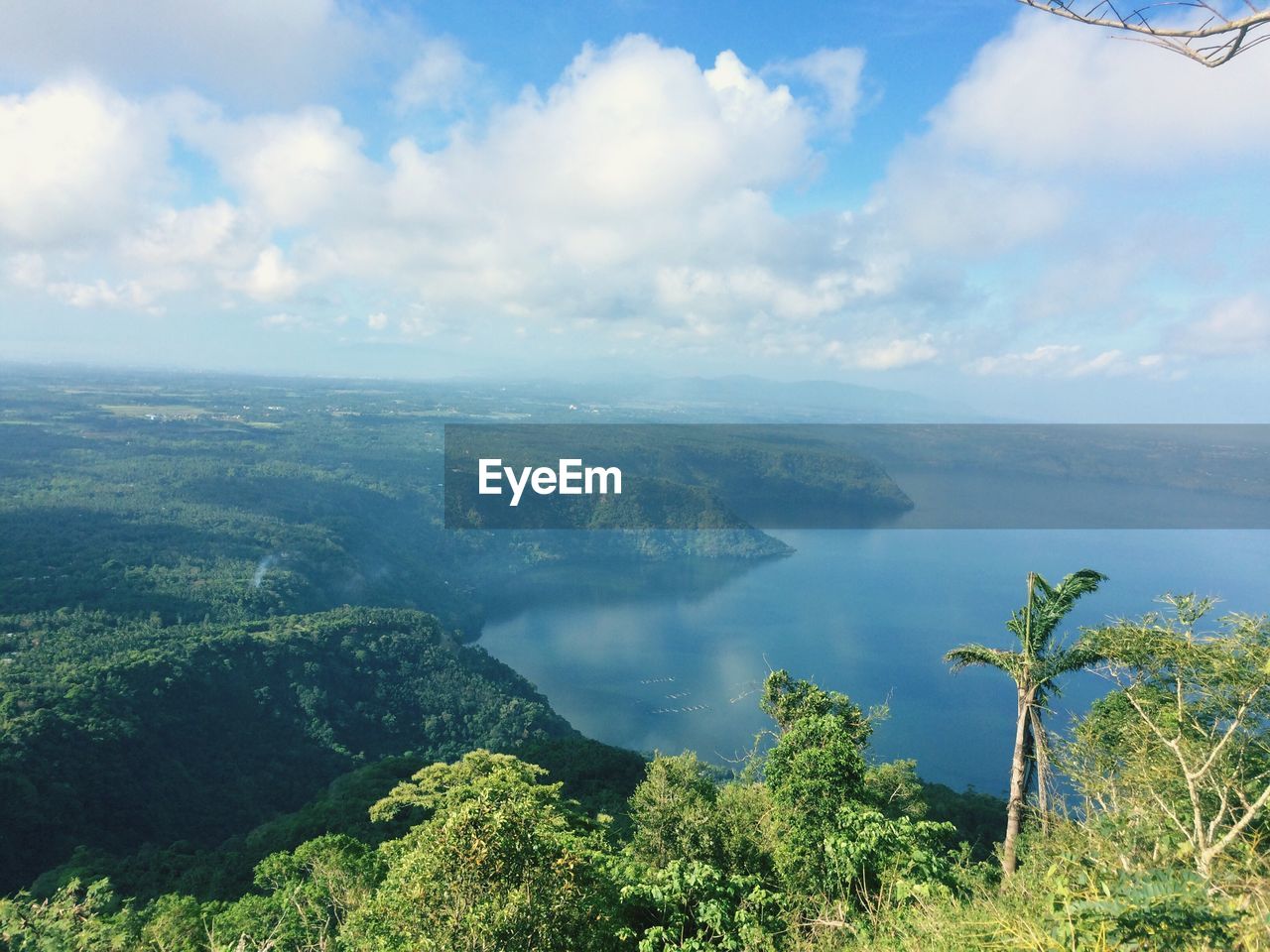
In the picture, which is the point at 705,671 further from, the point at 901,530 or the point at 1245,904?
the point at 901,530

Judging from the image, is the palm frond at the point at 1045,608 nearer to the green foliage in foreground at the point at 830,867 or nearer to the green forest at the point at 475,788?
the green forest at the point at 475,788

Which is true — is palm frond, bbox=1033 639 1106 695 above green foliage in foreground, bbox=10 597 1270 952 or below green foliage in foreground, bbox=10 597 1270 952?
above

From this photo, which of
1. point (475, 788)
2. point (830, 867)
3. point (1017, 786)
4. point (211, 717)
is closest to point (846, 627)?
point (211, 717)

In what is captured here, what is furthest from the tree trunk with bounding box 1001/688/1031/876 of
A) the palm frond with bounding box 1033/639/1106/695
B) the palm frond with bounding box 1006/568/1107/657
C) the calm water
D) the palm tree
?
the calm water

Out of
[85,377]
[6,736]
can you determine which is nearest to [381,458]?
[6,736]

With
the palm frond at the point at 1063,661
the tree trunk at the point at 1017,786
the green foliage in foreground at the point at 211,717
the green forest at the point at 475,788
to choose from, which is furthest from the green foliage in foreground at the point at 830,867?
the green foliage in foreground at the point at 211,717

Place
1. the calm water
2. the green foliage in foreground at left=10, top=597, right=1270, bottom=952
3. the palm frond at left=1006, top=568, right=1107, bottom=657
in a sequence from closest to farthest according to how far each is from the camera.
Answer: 1. the green foliage in foreground at left=10, top=597, right=1270, bottom=952
2. the palm frond at left=1006, top=568, right=1107, bottom=657
3. the calm water

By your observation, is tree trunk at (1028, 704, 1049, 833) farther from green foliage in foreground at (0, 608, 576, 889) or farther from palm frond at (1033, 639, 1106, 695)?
green foliage in foreground at (0, 608, 576, 889)
